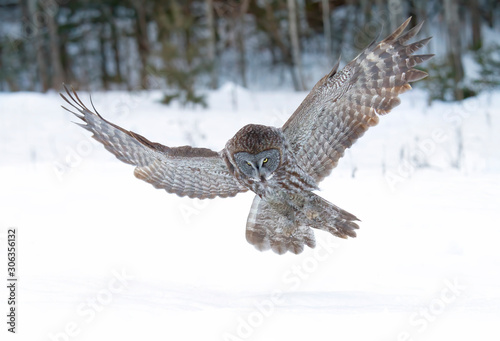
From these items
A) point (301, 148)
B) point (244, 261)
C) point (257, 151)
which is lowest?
point (244, 261)

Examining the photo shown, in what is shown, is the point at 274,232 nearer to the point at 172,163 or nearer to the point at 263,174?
the point at 263,174

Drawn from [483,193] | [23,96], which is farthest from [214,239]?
[23,96]

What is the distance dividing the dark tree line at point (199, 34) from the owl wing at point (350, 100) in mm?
8670

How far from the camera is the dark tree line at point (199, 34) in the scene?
1568cm

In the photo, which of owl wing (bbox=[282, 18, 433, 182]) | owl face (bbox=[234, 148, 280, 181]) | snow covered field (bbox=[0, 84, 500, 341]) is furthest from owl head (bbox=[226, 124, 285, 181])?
snow covered field (bbox=[0, 84, 500, 341])

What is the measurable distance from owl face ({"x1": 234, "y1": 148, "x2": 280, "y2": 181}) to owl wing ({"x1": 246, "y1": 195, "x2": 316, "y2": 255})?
28 cm

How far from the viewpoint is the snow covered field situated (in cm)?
263

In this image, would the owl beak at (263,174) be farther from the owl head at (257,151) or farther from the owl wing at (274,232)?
the owl wing at (274,232)

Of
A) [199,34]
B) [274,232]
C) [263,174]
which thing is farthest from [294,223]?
[199,34]

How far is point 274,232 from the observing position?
3939 millimetres

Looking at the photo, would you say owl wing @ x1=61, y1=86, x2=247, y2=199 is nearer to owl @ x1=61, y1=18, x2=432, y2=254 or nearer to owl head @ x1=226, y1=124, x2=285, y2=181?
owl @ x1=61, y1=18, x2=432, y2=254

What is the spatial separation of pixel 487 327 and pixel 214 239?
226cm

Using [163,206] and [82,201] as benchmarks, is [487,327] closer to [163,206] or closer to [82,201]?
[163,206]

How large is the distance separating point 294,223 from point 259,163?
48 centimetres
